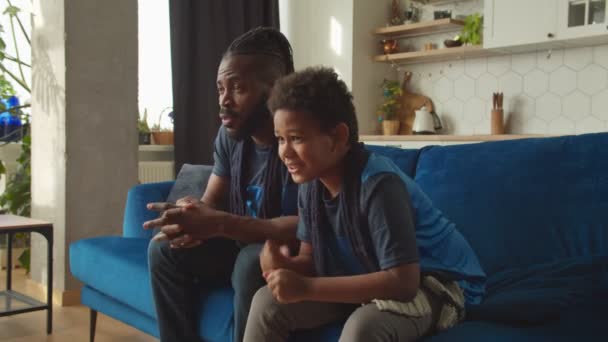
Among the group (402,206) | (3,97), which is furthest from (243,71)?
(3,97)

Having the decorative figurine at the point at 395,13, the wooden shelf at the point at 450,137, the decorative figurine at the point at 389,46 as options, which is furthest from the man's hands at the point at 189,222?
the decorative figurine at the point at 395,13

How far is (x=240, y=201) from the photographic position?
1795mm

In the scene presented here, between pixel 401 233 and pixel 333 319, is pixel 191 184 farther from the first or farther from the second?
pixel 401 233

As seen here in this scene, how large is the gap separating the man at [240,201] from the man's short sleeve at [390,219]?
39 cm

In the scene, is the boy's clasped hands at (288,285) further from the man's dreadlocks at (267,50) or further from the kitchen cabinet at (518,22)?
the kitchen cabinet at (518,22)

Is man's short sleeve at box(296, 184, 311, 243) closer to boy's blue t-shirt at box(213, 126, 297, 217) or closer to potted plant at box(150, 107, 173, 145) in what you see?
boy's blue t-shirt at box(213, 126, 297, 217)

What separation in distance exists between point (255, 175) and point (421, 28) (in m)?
3.06

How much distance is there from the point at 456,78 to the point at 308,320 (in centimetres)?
355

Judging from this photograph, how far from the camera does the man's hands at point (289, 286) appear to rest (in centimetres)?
124

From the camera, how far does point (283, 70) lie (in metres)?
1.81

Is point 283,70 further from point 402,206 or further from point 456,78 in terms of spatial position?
point 456,78

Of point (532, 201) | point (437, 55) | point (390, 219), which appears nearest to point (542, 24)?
point (437, 55)

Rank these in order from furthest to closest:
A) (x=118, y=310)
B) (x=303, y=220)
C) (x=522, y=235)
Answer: (x=118, y=310)
(x=522, y=235)
(x=303, y=220)

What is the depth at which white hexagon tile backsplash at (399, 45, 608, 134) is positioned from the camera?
387 centimetres
